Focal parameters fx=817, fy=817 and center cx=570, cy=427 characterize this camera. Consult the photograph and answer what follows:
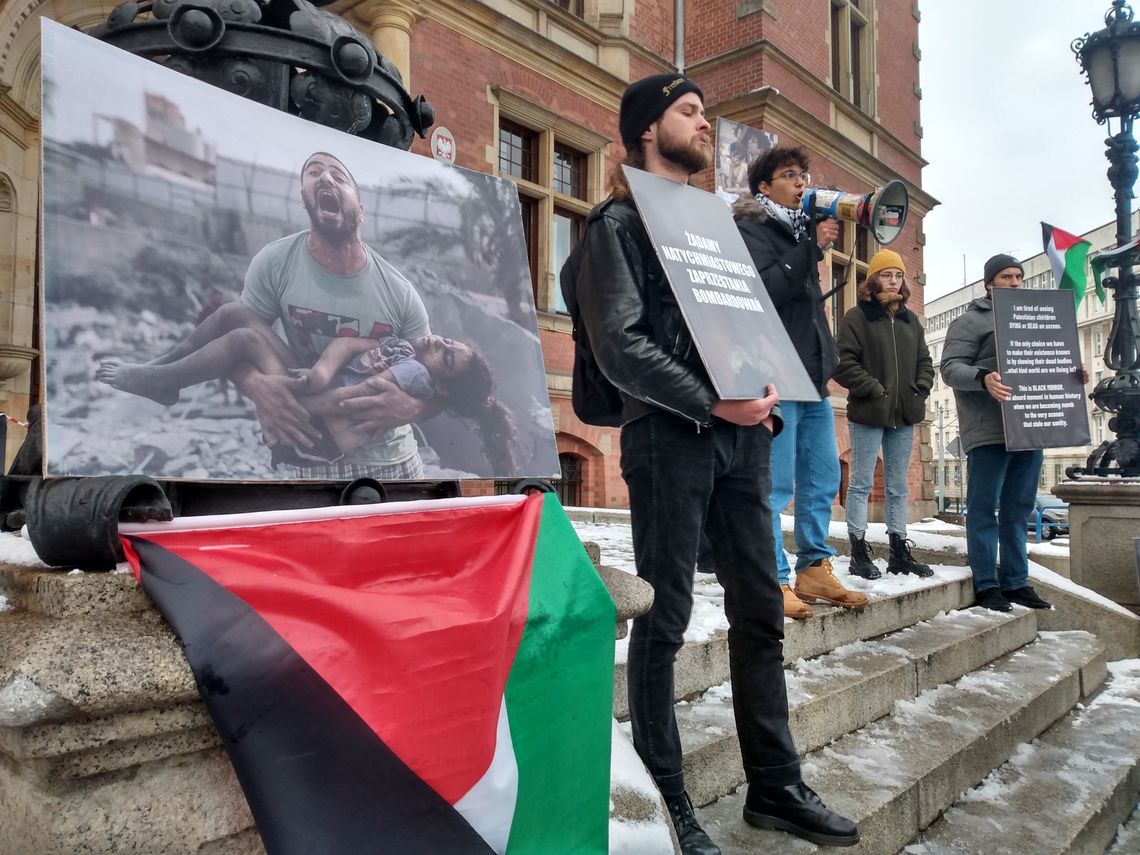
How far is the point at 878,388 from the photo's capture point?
15.8 feet

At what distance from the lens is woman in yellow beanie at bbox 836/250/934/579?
4.86 m

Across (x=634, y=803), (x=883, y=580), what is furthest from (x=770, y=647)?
(x=883, y=580)

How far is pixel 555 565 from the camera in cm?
186

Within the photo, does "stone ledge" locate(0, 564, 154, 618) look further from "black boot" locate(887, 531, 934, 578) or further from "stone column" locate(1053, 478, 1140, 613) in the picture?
"stone column" locate(1053, 478, 1140, 613)

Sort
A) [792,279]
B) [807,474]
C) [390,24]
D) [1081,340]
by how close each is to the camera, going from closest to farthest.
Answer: [792,279] < [807,474] < [390,24] < [1081,340]

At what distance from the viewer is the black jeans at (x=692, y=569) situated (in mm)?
2033

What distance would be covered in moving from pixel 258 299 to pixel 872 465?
4025mm

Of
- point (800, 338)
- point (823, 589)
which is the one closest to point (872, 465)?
point (823, 589)

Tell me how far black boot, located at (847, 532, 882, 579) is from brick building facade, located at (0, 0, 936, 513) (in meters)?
1.65

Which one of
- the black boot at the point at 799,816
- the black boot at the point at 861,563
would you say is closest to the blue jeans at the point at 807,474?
the black boot at the point at 861,563

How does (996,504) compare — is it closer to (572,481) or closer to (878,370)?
(878,370)

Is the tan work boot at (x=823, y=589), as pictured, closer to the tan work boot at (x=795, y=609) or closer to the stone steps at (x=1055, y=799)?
the tan work boot at (x=795, y=609)

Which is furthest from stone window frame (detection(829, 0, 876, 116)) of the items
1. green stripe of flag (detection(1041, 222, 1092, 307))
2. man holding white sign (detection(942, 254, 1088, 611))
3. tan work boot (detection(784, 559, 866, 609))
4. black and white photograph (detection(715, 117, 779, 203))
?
tan work boot (detection(784, 559, 866, 609))

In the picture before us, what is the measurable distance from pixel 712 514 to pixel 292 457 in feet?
3.56
